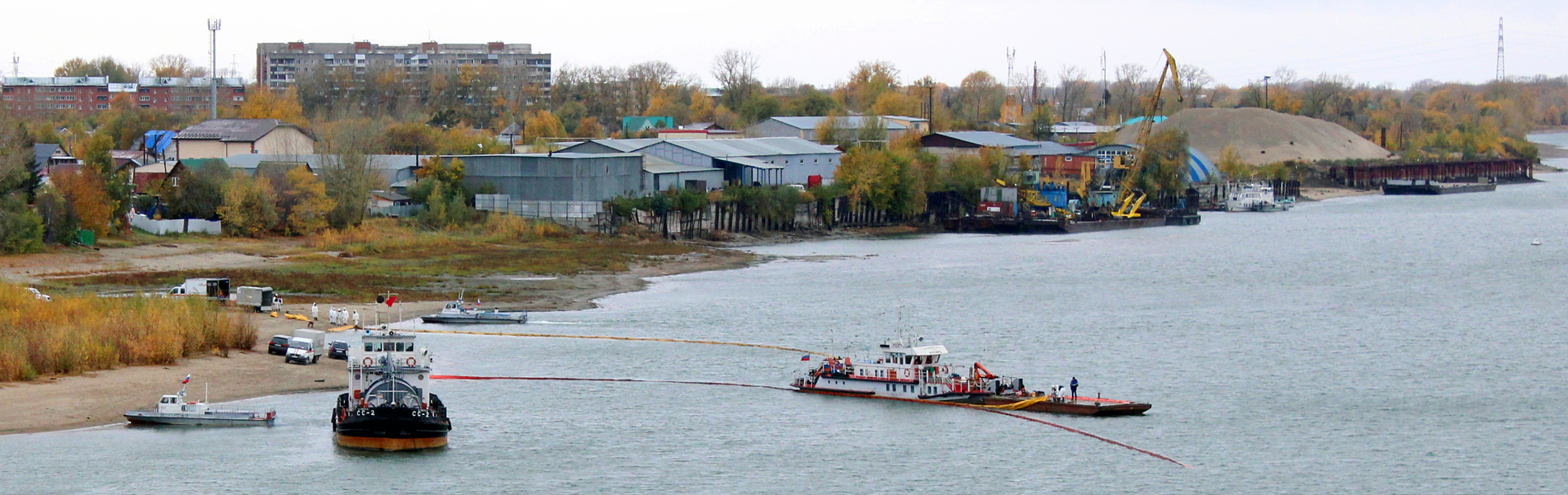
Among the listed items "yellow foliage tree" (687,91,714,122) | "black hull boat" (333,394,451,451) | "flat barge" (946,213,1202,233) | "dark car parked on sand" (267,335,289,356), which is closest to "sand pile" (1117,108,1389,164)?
"yellow foliage tree" (687,91,714,122)

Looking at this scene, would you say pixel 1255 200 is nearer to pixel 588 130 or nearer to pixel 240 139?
pixel 588 130

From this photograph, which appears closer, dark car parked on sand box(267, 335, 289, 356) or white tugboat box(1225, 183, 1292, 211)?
dark car parked on sand box(267, 335, 289, 356)

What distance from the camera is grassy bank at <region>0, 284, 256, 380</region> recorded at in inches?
1602

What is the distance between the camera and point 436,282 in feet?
211

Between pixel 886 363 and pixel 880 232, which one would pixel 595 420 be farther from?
pixel 880 232

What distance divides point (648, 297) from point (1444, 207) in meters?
100

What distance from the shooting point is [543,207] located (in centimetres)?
8812

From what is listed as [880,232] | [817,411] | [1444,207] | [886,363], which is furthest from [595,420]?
[1444,207]

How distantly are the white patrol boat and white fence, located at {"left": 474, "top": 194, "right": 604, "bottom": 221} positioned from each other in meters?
44.6

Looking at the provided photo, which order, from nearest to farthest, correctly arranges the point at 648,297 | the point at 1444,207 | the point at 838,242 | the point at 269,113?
the point at 648,297
the point at 838,242
the point at 269,113
the point at 1444,207

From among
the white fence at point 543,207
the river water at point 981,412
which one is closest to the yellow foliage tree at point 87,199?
the white fence at point 543,207

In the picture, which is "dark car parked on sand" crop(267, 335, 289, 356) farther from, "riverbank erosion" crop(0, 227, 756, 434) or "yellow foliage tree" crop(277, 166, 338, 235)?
"yellow foliage tree" crop(277, 166, 338, 235)

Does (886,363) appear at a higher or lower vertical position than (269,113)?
lower

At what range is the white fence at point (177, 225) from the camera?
74.6 metres
